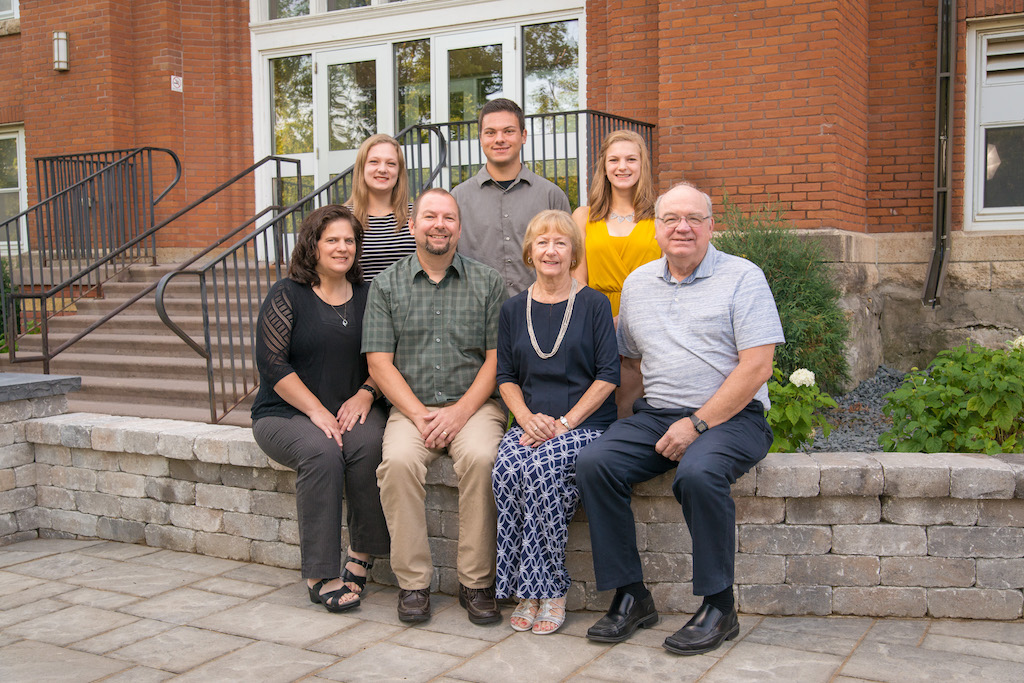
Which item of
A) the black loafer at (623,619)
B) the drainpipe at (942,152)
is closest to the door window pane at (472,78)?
the drainpipe at (942,152)

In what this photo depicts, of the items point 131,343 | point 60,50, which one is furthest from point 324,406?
point 60,50

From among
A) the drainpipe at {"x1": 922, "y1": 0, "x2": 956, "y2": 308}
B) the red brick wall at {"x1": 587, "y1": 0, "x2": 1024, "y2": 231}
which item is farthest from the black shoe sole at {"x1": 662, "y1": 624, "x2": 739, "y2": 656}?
the drainpipe at {"x1": 922, "y1": 0, "x2": 956, "y2": 308}

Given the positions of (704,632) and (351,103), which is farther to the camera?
(351,103)

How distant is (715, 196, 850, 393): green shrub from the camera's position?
18.2ft

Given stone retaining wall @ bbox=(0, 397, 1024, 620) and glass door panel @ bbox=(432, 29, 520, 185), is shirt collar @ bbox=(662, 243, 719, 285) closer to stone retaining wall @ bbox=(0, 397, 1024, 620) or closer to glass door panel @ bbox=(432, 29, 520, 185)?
stone retaining wall @ bbox=(0, 397, 1024, 620)

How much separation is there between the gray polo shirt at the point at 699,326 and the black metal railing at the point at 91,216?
628 centimetres

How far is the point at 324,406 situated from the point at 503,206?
124 centimetres

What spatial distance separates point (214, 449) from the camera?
→ 4.03 meters

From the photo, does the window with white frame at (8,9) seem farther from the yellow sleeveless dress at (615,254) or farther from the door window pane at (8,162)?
the yellow sleeveless dress at (615,254)

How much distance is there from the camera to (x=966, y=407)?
12.2 feet

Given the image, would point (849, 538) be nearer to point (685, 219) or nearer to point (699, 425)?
point (699, 425)

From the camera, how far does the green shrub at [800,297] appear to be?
555cm

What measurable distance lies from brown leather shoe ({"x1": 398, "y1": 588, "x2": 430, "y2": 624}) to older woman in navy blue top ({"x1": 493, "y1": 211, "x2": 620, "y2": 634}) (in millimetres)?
289

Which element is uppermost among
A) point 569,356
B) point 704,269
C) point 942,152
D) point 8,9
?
point 8,9
